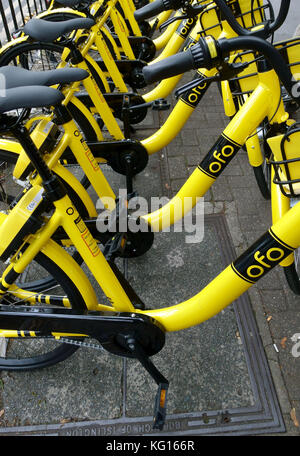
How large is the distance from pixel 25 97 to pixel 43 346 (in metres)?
1.61

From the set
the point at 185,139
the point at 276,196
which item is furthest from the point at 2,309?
the point at 185,139

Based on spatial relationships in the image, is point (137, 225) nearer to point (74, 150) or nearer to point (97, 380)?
point (74, 150)

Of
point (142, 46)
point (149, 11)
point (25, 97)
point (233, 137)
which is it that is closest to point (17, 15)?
point (142, 46)

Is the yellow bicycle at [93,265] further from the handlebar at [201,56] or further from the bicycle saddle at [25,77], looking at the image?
the handlebar at [201,56]

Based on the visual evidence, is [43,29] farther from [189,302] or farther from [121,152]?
[189,302]

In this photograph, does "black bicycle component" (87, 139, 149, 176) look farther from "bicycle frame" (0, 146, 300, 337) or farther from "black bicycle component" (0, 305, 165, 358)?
"black bicycle component" (0, 305, 165, 358)

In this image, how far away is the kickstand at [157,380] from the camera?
1.78m

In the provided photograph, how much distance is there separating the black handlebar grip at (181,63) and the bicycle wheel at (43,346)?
0.99 meters

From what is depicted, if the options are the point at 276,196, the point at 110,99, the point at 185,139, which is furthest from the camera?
the point at 185,139

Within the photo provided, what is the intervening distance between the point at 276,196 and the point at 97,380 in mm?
1445

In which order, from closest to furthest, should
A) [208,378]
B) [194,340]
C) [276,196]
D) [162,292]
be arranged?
[276,196] → [208,378] → [194,340] → [162,292]

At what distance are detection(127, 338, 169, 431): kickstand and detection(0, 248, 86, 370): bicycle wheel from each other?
0.33 meters

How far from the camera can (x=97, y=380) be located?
83.8 inches

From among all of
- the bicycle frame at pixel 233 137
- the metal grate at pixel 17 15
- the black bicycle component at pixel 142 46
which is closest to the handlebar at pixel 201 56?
the bicycle frame at pixel 233 137
